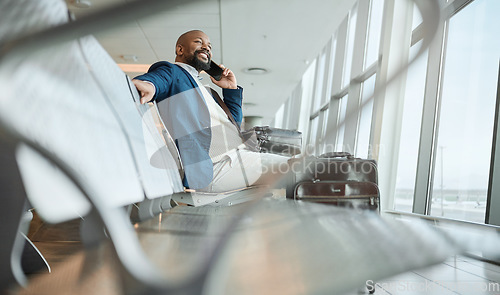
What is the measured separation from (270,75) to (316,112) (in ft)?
4.40

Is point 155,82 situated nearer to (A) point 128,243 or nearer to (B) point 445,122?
(A) point 128,243

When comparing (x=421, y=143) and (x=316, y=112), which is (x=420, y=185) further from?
(x=316, y=112)

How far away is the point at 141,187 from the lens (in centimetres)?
65

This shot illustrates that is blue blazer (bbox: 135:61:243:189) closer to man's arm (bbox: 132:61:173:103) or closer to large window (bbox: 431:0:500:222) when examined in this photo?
man's arm (bbox: 132:61:173:103)

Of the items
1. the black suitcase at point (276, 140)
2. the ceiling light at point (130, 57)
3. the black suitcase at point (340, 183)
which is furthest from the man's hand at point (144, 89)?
the ceiling light at point (130, 57)

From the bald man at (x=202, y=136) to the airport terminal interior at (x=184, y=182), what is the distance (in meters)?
0.04

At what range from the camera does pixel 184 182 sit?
1130 mm

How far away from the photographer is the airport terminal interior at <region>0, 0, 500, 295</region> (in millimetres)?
257

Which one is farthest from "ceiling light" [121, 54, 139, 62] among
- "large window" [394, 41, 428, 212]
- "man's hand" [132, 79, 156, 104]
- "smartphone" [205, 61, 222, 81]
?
"man's hand" [132, 79, 156, 104]

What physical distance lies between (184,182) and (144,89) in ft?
1.31

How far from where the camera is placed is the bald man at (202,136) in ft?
→ 3.59

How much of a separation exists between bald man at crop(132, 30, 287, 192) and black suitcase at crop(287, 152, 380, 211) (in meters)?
0.78

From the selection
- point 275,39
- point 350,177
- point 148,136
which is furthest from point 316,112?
point 148,136

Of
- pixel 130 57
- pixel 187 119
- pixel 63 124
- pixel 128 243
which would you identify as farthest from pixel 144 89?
pixel 130 57
